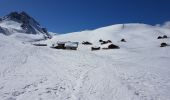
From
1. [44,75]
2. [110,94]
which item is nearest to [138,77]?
[110,94]

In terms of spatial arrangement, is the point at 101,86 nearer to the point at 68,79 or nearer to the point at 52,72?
the point at 68,79

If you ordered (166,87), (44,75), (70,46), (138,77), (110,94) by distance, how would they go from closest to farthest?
(110,94), (166,87), (44,75), (138,77), (70,46)

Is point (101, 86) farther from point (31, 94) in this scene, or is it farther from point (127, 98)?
point (31, 94)

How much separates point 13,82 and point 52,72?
16.2 ft

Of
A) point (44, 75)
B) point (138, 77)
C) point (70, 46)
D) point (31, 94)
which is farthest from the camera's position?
point (70, 46)

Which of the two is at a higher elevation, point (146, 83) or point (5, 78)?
point (5, 78)

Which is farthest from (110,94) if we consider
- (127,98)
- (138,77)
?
(138,77)

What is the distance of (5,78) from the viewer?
1659cm

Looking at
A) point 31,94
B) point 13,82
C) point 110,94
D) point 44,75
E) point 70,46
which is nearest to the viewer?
point 31,94

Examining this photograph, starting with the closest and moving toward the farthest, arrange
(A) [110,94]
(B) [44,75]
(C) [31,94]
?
(C) [31,94]
(A) [110,94]
(B) [44,75]

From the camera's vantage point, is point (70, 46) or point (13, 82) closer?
point (13, 82)

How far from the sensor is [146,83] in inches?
694

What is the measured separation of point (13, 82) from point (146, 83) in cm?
964

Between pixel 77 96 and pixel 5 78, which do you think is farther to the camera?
pixel 5 78
